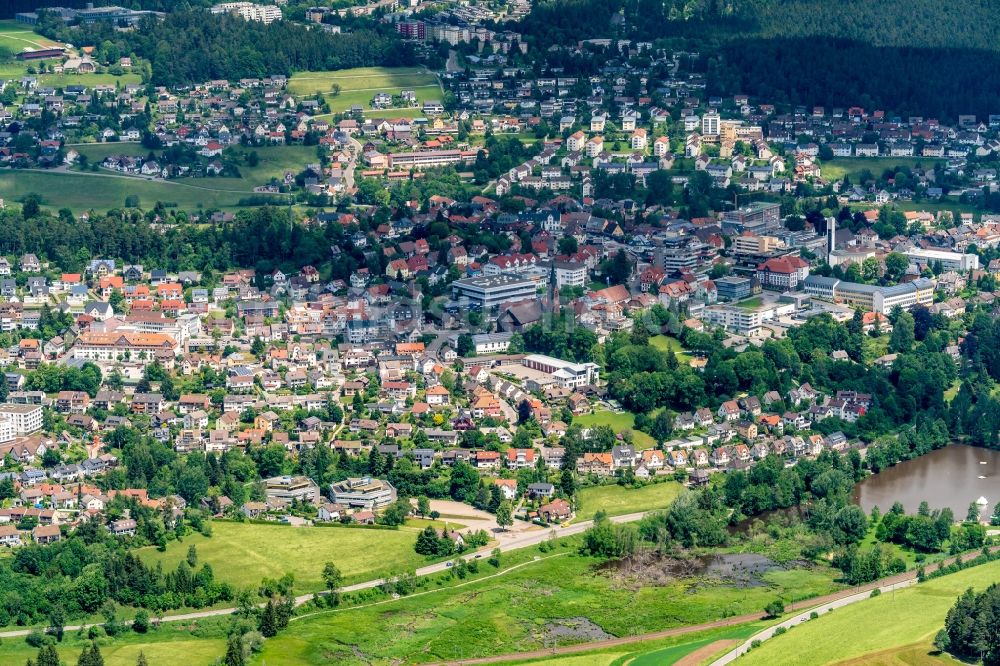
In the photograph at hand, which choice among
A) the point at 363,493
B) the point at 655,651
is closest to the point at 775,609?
the point at 655,651

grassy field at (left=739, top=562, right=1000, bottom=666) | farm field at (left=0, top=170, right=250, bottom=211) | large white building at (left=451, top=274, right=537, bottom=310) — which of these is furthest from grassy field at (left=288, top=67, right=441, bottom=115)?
grassy field at (left=739, top=562, right=1000, bottom=666)

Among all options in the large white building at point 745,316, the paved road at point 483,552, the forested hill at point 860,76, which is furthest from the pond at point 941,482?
the forested hill at point 860,76

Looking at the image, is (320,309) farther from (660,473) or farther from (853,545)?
(853,545)

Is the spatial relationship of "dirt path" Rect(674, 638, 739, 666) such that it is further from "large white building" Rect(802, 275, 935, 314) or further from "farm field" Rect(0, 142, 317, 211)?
"farm field" Rect(0, 142, 317, 211)

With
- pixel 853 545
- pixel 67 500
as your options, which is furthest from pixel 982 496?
pixel 67 500

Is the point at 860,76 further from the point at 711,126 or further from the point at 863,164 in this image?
the point at 863,164

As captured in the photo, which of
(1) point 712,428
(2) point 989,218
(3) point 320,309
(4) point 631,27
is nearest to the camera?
(1) point 712,428

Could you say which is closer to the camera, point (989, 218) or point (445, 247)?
point (445, 247)
